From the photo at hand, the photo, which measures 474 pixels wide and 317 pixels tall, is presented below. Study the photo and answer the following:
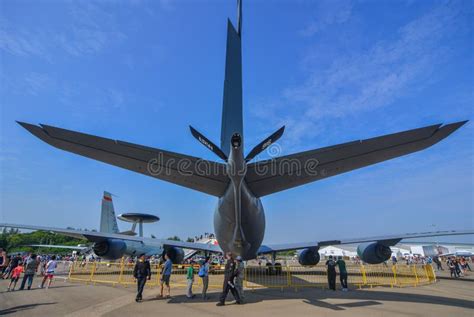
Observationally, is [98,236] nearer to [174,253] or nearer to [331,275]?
[174,253]

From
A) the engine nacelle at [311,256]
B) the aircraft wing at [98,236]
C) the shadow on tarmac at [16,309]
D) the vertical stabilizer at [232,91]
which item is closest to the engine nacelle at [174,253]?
the aircraft wing at [98,236]

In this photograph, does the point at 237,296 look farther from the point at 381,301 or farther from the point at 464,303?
the point at 464,303

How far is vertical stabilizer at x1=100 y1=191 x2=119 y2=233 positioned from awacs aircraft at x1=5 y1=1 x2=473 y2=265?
2375 cm

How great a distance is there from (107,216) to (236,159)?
2814 cm

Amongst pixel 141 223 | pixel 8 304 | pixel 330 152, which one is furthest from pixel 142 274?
pixel 141 223

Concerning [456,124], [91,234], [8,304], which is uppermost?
[456,124]

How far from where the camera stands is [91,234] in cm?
1593

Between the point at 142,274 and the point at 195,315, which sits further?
the point at 142,274

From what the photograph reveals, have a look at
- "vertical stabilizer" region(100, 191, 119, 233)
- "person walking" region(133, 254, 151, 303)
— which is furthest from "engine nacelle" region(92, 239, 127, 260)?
"vertical stabilizer" region(100, 191, 119, 233)

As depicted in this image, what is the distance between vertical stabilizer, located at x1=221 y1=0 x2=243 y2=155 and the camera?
9.39m

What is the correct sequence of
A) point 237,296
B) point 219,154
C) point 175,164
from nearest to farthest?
point 219,154 < point 175,164 < point 237,296

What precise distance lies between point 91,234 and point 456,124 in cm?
1776

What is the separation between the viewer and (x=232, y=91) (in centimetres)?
952

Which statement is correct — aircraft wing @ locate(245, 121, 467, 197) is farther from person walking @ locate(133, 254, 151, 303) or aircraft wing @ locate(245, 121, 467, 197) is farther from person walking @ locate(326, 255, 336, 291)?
person walking @ locate(326, 255, 336, 291)
